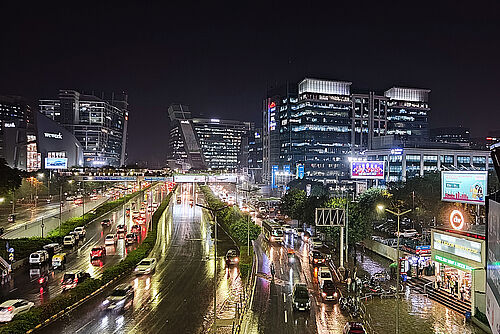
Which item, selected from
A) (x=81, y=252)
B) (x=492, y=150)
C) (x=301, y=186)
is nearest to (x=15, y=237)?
(x=81, y=252)

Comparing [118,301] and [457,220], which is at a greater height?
[457,220]

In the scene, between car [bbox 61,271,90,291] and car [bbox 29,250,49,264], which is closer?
car [bbox 61,271,90,291]

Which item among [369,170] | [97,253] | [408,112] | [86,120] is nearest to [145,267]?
[97,253]

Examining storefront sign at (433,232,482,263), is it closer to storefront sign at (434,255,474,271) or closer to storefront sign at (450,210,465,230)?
storefront sign at (434,255,474,271)

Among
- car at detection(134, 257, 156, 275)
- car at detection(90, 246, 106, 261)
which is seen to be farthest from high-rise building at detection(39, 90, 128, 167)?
car at detection(134, 257, 156, 275)

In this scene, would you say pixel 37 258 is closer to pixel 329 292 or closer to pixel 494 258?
pixel 329 292

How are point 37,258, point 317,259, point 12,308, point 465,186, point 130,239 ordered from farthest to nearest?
1. point 130,239
2. point 317,259
3. point 37,258
4. point 465,186
5. point 12,308

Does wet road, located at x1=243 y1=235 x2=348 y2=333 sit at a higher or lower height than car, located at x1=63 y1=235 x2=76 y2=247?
lower
